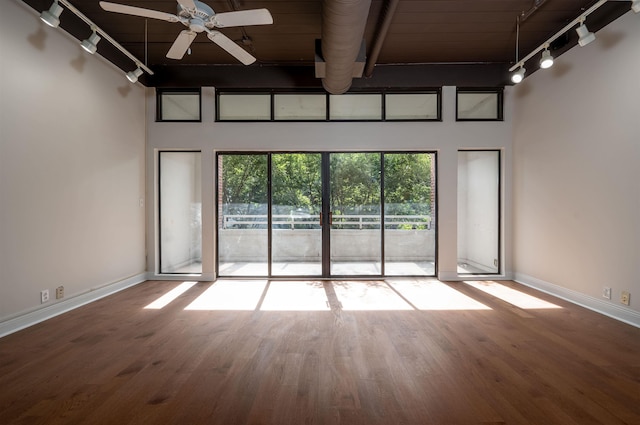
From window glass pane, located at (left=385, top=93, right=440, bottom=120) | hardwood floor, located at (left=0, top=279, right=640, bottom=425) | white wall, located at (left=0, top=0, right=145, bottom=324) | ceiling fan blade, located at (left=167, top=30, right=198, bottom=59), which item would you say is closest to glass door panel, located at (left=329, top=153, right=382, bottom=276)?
window glass pane, located at (left=385, top=93, right=440, bottom=120)

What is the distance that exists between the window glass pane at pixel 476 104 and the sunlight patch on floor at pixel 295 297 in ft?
12.2

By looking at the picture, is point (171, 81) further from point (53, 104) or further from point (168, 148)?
point (53, 104)

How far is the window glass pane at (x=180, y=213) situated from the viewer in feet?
17.1

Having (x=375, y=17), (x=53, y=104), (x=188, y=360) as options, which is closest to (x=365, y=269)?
(x=188, y=360)

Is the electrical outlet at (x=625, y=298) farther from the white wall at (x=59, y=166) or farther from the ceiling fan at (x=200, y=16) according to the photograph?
the white wall at (x=59, y=166)

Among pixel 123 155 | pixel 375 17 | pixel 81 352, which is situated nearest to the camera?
pixel 81 352

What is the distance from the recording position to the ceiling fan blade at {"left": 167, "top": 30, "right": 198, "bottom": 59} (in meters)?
2.94

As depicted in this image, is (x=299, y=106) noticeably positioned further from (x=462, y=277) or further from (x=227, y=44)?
(x=462, y=277)

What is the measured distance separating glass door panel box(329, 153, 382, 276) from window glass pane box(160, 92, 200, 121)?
96.3 inches

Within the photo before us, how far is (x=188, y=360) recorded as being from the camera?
2469 mm

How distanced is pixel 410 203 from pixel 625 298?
111 inches

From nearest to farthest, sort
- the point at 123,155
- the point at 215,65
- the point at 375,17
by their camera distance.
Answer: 1. the point at 375,17
2. the point at 123,155
3. the point at 215,65

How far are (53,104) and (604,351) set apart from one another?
234 inches

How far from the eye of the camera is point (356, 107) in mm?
5105
